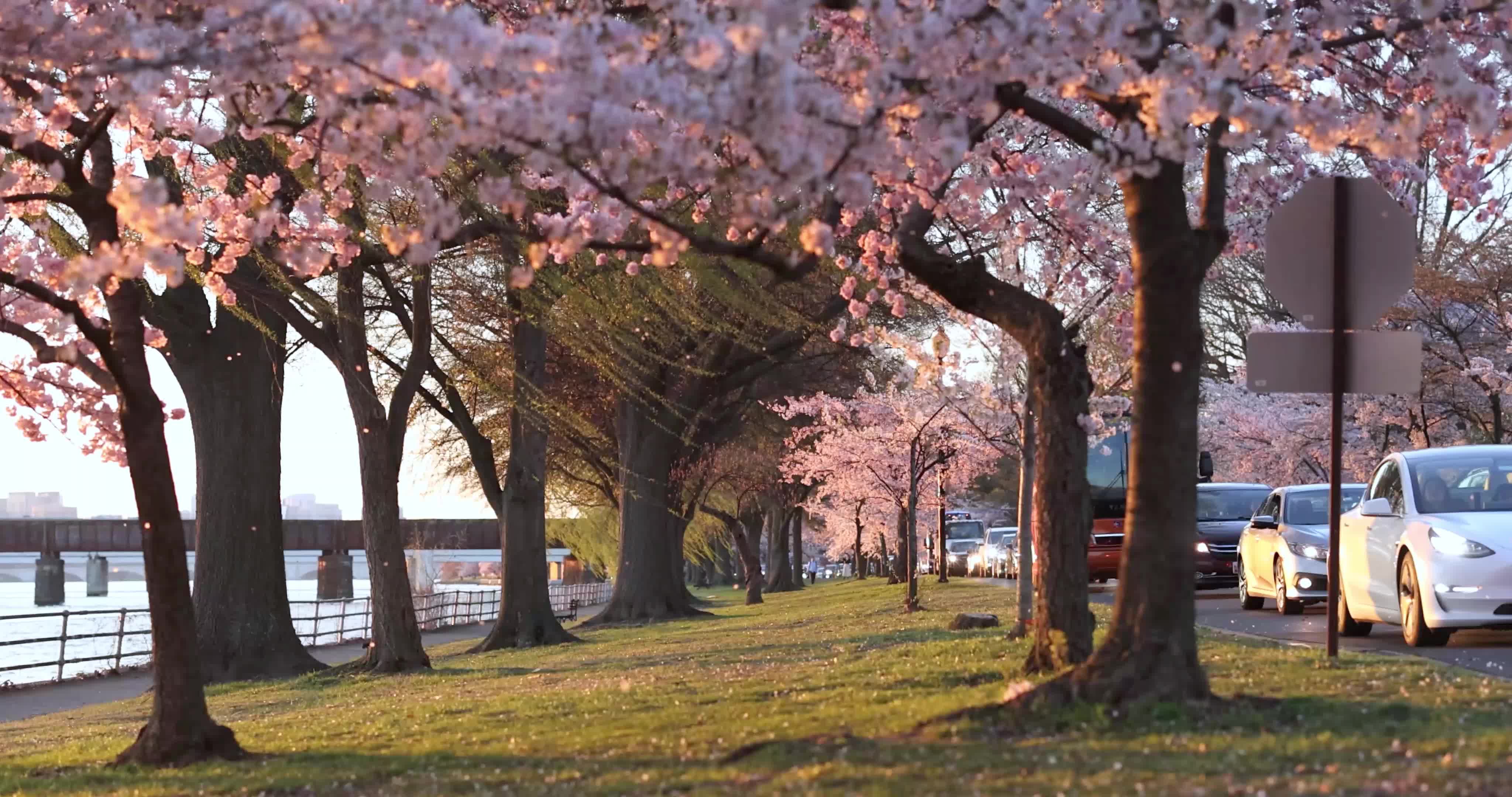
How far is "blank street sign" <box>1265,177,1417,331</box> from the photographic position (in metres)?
10.6

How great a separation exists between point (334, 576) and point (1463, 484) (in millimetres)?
80421

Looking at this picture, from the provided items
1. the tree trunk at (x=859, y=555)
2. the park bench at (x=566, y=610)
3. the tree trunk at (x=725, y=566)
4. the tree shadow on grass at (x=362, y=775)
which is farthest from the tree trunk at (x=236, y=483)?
the tree trunk at (x=725, y=566)

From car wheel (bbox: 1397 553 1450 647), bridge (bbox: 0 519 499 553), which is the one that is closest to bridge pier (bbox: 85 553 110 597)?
bridge (bbox: 0 519 499 553)

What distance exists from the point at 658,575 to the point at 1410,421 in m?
17.3

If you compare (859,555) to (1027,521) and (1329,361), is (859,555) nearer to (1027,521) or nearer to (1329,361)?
(1027,521)

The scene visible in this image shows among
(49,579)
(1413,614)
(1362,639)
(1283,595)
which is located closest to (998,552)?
(1283,595)

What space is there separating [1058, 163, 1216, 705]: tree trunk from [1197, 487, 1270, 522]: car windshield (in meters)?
19.0

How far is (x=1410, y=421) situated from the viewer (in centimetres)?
3928

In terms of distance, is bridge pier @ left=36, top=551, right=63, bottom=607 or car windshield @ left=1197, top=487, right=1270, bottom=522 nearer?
car windshield @ left=1197, top=487, right=1270, bottom=522

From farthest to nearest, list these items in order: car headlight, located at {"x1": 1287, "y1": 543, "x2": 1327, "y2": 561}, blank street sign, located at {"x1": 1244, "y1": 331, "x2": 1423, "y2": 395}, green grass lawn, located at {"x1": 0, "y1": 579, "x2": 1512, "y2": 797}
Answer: car headlight, located at {"x1": 1287, "y1": 543, "x2": 1327, "y2": 561} → blank street sign, located at {"x1": 1244, "y1": 331, "x2": 1423, "y2": 395} → green grass lawn, located at {"x1": 0, "y1": 579, "x2": 1512, "y2": 797}

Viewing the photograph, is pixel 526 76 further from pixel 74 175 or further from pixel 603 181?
pixel 74 175

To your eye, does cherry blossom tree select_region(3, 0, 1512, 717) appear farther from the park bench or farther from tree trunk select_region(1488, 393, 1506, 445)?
the park bench

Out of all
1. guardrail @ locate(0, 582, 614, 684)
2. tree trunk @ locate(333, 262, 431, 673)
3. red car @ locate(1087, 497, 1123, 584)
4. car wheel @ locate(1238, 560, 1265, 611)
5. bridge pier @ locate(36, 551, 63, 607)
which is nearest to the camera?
tree trunk @ locate(333, 262, 431, 673)

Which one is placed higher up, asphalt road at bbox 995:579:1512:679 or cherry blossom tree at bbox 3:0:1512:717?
cherry blossom tree at bbox 3:0:1512:717
